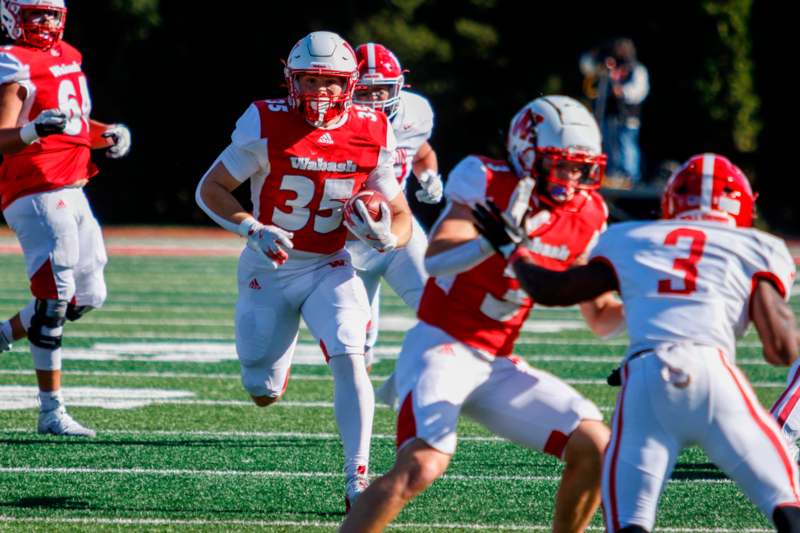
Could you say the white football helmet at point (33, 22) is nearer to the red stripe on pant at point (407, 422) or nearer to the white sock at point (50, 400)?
the white sock at point (50, 400)

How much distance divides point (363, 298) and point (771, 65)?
62.9 ft

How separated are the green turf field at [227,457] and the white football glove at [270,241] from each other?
885 millimetres

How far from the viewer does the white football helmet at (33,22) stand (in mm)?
6582

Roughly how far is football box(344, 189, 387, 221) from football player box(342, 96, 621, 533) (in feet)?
3.16

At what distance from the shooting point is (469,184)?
13.3 feet

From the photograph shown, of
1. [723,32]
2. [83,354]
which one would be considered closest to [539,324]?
[83,354]

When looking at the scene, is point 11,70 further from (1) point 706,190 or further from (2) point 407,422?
(1) point 706,190

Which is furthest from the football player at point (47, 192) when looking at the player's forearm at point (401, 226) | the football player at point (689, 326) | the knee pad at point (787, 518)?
the knee pad at point (787, 518)

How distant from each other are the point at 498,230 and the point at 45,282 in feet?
10.7

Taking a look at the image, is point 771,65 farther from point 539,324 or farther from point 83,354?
point 83,354

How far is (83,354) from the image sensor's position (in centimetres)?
902

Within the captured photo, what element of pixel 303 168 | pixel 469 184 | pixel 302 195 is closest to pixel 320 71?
pixel 303 168

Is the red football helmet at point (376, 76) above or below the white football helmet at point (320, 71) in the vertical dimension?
below

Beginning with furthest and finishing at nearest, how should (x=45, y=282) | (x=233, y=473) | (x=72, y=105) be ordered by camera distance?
1. (x=72, y=105)
2. (x=45, y=282)
3. (x=233, y=473)
